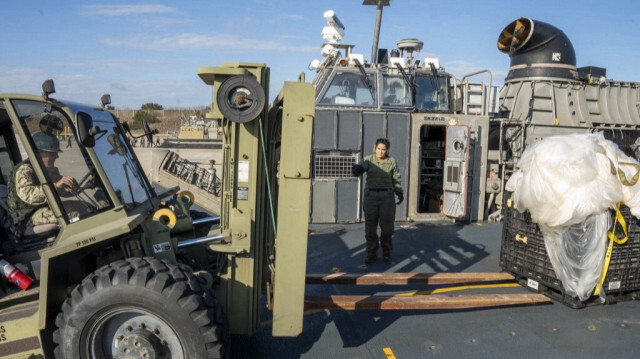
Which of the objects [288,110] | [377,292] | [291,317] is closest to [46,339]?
[291,317]

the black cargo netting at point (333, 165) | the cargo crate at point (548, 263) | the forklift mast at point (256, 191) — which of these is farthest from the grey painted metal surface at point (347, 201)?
the forklift mast at point (256, 191)

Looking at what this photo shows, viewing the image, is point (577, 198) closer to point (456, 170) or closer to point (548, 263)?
point (548, 263)

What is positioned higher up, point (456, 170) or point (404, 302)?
point (456, 170)

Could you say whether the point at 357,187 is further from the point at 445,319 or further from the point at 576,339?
the point at 576,339

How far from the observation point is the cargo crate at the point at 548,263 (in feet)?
15.8

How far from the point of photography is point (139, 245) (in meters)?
3.51

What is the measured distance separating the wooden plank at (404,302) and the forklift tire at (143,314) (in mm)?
1187

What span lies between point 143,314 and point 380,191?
4.16 m

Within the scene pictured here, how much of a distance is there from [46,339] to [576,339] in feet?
15.0

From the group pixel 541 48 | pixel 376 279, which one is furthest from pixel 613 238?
pixel 541 48

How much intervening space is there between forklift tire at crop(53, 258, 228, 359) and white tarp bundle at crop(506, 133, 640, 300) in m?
3.44

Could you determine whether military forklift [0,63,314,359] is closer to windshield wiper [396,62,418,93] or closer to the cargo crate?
the cargo crate

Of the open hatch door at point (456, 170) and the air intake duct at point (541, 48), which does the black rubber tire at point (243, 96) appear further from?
the air intake duct at point (541, 48)

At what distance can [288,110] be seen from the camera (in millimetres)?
3285
